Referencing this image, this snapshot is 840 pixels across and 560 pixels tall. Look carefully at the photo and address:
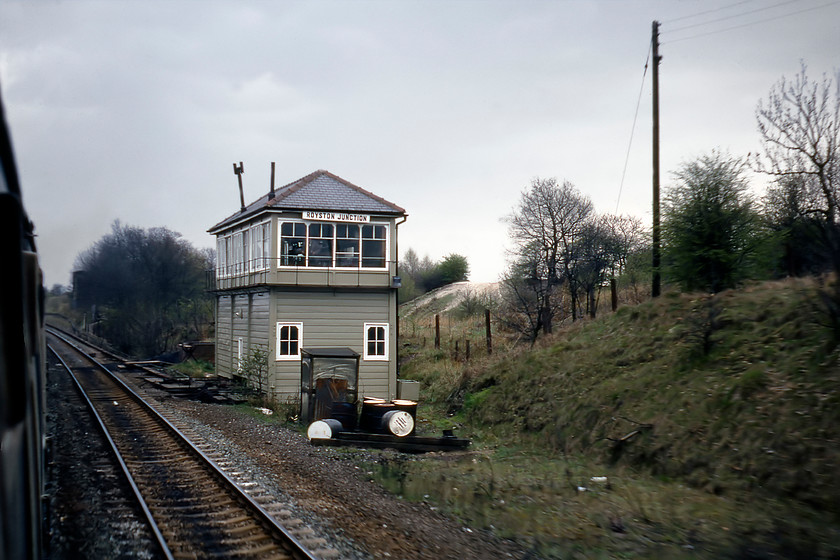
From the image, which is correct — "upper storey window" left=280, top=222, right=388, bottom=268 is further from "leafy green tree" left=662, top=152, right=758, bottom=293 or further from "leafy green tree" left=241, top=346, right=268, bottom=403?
"leafy green tree" left=662, top=152, right=758, bottom=293

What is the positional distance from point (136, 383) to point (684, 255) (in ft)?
68.5

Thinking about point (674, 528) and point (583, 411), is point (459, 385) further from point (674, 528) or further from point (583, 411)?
point (674, 528)

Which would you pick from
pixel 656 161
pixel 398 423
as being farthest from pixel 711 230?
pixel 398 423

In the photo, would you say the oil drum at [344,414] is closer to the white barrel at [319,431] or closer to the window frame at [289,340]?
the white barrel at [319,431]

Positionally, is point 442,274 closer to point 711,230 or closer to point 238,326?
point 238,326


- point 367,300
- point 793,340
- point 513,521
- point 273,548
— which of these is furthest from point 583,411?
point 367,300

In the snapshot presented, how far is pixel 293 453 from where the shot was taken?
13.0 m

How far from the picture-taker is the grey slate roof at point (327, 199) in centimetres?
2448

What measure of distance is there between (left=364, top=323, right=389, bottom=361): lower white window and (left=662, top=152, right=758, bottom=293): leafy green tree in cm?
1165

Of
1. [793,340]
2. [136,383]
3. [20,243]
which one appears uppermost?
[20,243]

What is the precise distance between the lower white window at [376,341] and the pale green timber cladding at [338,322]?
0.55ft

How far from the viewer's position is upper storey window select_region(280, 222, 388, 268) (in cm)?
2423

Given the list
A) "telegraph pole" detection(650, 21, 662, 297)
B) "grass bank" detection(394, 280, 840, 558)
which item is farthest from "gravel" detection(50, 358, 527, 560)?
"telegraph pole" detection(650, 21, 662, 297)

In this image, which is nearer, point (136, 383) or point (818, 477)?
point (818, 477)
